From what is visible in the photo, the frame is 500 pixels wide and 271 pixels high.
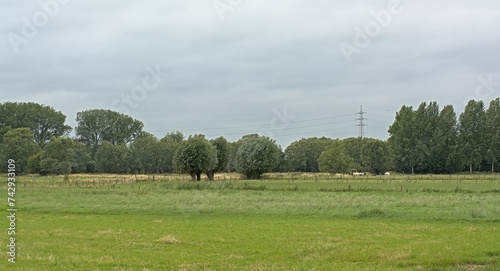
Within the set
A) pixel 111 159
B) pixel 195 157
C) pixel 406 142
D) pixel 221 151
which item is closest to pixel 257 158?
pixel 221 151

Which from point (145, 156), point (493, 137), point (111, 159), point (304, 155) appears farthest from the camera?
point (304, 155)

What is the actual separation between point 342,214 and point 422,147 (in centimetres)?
9322

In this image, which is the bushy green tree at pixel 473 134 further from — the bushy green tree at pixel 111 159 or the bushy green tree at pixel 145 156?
the bushy green tree at pixel 111 159

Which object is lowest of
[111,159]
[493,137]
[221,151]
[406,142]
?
[111,159]

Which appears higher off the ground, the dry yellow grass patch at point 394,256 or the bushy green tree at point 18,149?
the bushy green tree at point 18,149

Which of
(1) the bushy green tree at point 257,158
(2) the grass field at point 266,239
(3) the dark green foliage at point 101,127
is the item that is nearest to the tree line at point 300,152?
(1) the bushy green tree at point 257,158

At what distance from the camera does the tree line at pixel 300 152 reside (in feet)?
329

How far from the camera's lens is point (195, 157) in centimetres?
8856

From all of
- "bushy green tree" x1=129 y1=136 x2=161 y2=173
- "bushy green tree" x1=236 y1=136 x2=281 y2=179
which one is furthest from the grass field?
"bushy green tree" x1=129 y1=136 x2=161 y2=173

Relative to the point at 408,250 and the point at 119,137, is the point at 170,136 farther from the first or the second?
the point at 408,250

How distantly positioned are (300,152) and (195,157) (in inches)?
2752

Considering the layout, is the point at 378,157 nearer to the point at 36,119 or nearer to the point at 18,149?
the point at 18,149

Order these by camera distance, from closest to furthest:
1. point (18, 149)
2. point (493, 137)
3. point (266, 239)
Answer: point (266, 239) < point (493, 137) < point (18, 149)

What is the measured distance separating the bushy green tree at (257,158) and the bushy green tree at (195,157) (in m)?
11.2
